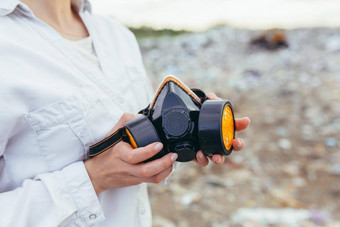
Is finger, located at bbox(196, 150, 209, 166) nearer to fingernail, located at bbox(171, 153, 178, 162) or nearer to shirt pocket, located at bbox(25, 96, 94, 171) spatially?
fingernail, located at bbox(171, 153, 178, 162)

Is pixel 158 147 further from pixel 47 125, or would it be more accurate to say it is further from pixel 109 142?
pixel 47 125

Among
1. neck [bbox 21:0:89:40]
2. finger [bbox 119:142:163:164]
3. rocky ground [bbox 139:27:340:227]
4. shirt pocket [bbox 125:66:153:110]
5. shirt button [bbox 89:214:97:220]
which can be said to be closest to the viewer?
finger [bbox 119:142:163:164]

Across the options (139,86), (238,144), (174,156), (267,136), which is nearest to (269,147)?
(267,136)

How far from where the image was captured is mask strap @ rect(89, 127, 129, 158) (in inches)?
29.6

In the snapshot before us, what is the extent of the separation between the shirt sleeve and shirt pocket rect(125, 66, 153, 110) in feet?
1.02

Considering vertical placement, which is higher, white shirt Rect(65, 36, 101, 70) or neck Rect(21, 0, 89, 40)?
neck Rect(21, 0, 89, 40)

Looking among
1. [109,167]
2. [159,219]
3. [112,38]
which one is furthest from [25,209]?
[159,219]

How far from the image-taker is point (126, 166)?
72 centimetres

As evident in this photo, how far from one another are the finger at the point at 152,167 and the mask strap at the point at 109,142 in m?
0.08

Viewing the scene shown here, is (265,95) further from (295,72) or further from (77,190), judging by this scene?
(77,190)

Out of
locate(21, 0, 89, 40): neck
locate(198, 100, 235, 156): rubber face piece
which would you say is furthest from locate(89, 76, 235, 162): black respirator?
locate(21, 0, 89, 40): neck

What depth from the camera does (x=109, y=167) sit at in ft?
2.46

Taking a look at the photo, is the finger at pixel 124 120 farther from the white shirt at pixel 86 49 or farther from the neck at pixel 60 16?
the neck at pixel 60 16

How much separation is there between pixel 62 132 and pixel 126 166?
0.61 ft
